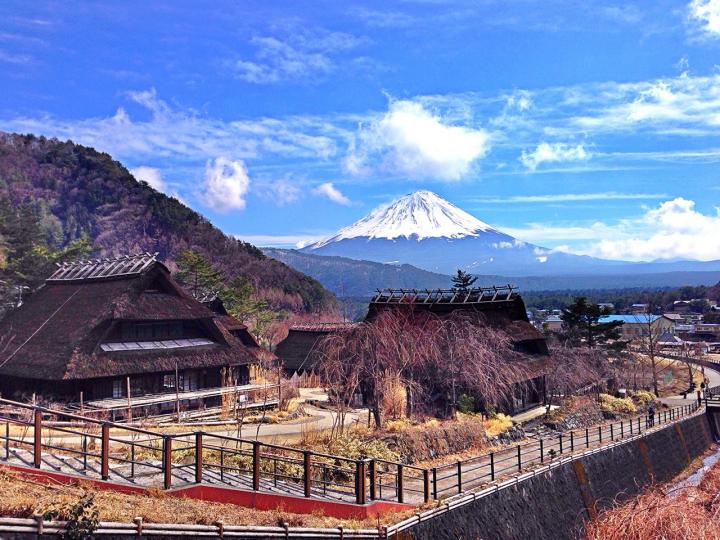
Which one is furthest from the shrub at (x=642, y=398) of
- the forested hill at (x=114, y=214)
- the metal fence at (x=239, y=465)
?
the forested hill at (x=114, y=214)

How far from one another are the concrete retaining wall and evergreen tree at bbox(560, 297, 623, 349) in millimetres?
21123

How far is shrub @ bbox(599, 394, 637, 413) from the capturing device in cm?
3525

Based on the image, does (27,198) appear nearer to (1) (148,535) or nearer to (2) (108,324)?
(2) (108,324)

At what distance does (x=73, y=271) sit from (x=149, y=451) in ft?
77.4

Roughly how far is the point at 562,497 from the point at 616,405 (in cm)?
1854

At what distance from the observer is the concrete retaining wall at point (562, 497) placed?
47.4 feet

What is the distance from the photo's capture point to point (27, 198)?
115m

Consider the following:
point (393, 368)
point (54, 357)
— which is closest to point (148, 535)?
point (393, 368)

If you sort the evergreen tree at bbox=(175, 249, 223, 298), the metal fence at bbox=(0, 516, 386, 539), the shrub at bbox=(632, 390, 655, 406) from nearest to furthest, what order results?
1. the metal fence at bbox=(0, 516, 386, 539)
2. the shrub at bbox=(632, 390, 655, 406)
3. the evergreen tree at bbox=(175, 249, 223, 298)

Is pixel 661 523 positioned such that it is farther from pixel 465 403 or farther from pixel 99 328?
pixel 99 328

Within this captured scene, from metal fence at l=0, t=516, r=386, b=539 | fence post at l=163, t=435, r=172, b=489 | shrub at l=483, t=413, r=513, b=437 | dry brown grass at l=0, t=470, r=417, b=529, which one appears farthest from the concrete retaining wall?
fence post at l=163, t=435, r=172, b=489

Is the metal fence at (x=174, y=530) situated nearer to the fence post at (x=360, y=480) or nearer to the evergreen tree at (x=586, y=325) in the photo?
the fence post at (x=360, y=480)

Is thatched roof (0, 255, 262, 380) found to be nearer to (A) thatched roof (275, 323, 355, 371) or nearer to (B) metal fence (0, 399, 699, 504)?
(B) metal fence (0, 399, 699, 504)

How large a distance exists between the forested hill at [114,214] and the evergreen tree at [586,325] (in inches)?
1692
